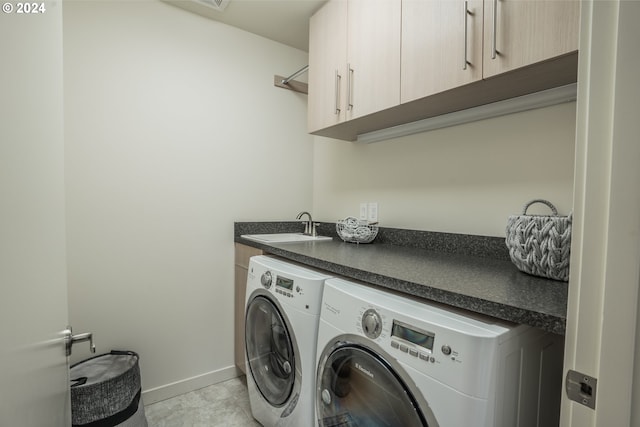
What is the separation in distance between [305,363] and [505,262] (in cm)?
92

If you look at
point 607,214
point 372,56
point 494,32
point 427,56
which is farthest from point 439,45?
Answer: point 607,214

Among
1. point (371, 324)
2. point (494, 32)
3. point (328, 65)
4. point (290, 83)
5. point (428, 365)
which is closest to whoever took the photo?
point (428, 365)

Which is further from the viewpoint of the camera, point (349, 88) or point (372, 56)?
point (349, 88)

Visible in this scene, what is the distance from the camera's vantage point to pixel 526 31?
953 millimetres

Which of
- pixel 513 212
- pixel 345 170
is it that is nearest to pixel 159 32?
pixel 345 170

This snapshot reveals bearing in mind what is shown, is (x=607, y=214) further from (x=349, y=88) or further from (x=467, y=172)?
(x=349, y=88)

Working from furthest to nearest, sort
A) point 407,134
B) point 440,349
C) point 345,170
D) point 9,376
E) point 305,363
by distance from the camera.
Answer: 1. point 345,170
2. point 407,134
3. point 305,363
4. point 440,349
5. point 9,376

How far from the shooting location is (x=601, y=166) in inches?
17.8

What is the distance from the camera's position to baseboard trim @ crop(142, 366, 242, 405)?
1.81 metres

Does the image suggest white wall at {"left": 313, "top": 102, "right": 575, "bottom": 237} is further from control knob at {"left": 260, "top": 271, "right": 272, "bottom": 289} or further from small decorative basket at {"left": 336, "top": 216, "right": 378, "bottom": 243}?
control knob at {"left": 260, "top": 271, "right": 272, "bottom": 289}

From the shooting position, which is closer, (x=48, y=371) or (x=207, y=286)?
(x=48, y=371)

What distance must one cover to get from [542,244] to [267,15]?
1.97 meters

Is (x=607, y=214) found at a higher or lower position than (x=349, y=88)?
lower

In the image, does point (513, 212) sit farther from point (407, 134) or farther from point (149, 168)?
point (149, 168)
